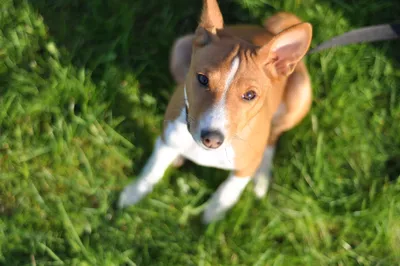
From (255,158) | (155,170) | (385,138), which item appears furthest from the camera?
(385,138)

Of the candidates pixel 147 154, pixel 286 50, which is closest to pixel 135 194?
pixel 147 154

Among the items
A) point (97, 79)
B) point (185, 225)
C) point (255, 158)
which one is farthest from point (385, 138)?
point (97, 79)

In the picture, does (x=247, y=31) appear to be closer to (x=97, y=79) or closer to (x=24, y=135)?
(x=97, y=79)

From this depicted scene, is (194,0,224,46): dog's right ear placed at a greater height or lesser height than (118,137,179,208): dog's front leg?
greater

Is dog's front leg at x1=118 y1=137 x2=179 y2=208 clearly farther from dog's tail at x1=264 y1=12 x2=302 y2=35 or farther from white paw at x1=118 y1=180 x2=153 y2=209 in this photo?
dog's tail at x1=264 y1=12 x2=302 y2=35

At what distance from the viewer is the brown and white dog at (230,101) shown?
276 centimetres

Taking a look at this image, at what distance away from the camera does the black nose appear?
267 centimetres

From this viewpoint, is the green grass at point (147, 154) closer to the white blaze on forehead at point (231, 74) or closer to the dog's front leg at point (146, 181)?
the dog's front leg at point (146, 181)

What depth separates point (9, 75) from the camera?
4.16 metres

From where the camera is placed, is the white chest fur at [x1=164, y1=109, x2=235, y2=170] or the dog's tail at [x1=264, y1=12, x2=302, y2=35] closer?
the white chest fur at [x1=164, y1=109, x2=235, y2=170]

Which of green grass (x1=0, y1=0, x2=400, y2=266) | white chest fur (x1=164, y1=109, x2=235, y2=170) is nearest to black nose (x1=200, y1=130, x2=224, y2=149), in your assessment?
white chest fur (x1=164, y1=109, x2=235, y2=170)

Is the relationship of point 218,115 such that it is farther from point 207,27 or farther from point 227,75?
point 207,27

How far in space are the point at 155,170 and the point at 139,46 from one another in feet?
4.38

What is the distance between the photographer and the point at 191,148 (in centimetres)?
337
